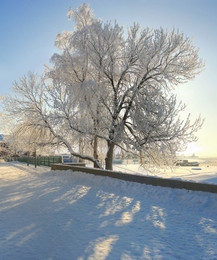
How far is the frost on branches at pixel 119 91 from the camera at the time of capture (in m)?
12.8

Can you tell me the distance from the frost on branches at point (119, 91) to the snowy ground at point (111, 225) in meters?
4.87

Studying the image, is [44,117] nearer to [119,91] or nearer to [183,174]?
[119,91]

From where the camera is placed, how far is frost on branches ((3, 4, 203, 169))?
12812mm

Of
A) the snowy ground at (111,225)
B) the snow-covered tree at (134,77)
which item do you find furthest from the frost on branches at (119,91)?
the snowy ground at (111,225)

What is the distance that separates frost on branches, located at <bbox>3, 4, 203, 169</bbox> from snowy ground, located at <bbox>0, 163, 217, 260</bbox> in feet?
16.0

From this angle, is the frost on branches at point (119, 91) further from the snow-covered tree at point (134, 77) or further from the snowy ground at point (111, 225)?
the snowy ground at point (111, 225)

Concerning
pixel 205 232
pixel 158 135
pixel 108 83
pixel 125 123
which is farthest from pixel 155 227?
pixel 108 83

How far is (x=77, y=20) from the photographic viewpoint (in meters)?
16.9

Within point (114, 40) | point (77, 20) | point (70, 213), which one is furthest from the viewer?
point (77, 20)

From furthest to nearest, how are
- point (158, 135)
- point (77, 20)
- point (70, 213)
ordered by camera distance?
point (77, 20) < point (158, 135) < point (70, 213)

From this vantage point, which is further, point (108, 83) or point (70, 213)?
point (108, 83)

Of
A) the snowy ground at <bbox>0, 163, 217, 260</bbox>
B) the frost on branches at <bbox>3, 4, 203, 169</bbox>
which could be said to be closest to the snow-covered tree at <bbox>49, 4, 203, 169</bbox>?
the frost on branches at <bbox>3, 4, 203, 169</bbox>

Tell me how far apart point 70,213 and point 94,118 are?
9272 mm

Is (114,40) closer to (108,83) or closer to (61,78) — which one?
(108,83)
